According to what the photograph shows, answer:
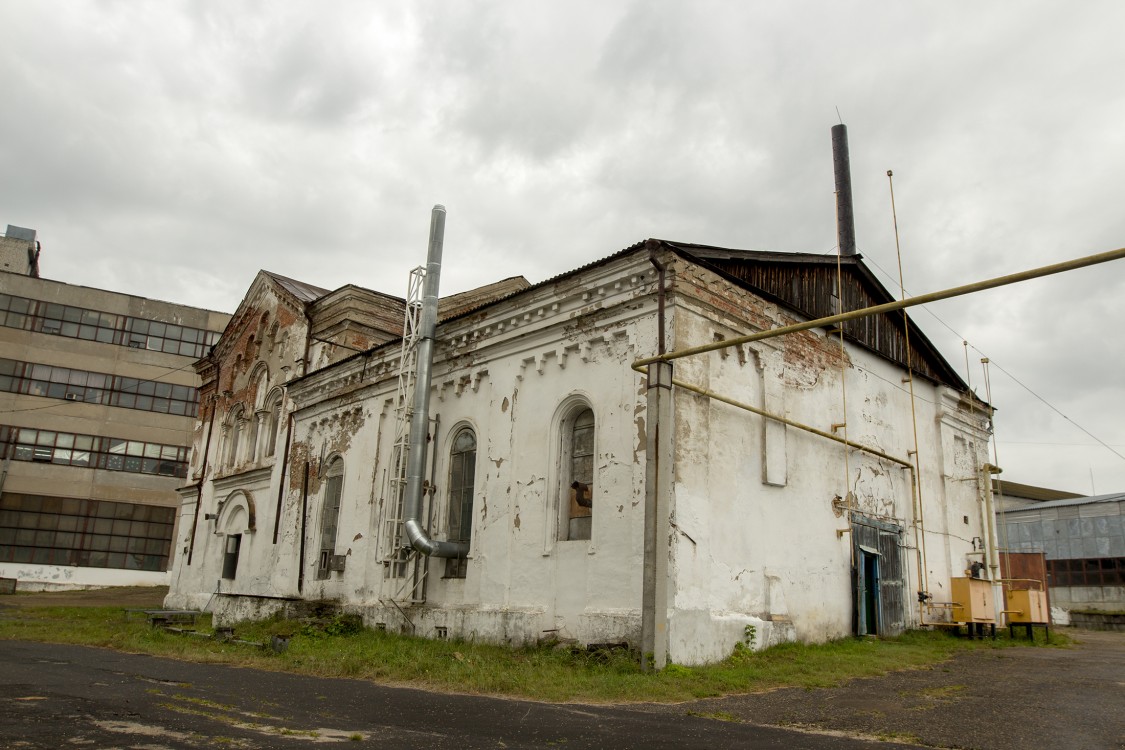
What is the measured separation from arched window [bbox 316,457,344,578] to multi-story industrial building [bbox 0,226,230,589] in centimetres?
2348

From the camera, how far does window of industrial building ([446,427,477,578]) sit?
15.8 metres

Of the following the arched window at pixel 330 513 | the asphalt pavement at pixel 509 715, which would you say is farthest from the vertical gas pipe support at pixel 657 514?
the arched window at pixel 330 513

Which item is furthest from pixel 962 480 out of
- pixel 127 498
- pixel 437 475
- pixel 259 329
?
pixel 127 498

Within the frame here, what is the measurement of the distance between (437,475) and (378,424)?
2.71 meters

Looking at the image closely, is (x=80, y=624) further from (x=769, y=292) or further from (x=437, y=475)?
(x=769, y=292)

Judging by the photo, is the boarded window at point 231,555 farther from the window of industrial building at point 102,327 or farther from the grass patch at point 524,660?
the window of industrial building at point 102,327

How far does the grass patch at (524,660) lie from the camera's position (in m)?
10.1

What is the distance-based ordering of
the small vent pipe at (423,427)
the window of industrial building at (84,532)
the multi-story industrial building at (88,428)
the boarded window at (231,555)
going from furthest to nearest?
the multi-story industrial building at (88,428)
the window of industrial building at (84,532)
the boarded window at (231,555)
the small vent pipe at (423,427)

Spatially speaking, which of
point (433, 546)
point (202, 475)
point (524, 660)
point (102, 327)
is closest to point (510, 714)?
point (524, 660)

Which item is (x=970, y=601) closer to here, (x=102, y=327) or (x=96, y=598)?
(x=96, y=598)

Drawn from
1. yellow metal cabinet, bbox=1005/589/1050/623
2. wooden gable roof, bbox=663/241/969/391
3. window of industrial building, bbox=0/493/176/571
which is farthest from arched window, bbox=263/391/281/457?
yellow metal cabinet, bbox=1005/589/1050/623

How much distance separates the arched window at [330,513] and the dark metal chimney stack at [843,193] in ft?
47.1

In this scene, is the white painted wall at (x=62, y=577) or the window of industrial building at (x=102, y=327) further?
the window of industrial building at (x=102, y=327)

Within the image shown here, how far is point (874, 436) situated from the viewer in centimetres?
1702
